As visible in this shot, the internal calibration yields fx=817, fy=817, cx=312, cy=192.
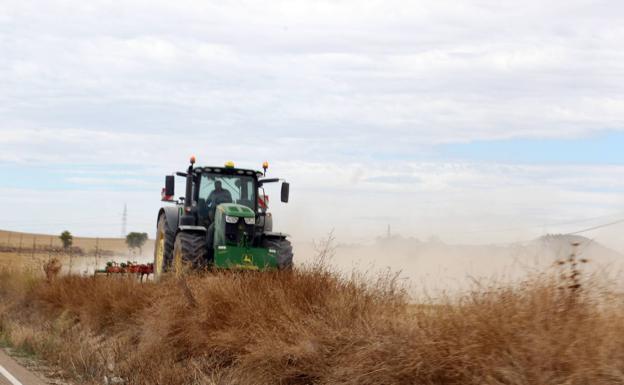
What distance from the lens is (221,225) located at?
16.7 m

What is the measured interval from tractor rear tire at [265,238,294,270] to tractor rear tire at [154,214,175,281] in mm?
2290

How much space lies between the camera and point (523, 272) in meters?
7.76

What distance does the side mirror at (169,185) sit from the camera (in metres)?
17.2

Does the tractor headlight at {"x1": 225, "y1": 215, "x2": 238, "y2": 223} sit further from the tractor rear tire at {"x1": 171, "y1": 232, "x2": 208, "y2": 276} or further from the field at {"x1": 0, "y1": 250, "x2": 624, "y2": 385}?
the field at {"x1": 0, "y1": 250, "x2": 624, "y2": 385}

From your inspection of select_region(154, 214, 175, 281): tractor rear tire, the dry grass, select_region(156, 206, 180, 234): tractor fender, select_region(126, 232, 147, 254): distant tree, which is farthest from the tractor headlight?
select_region(126, 232, 147, 254): distant tree

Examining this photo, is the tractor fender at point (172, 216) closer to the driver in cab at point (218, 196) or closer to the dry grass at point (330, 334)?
the driver in cab at point (218, 196)

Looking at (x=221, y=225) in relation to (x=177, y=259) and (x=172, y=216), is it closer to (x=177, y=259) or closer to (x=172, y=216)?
(x=177, y=259)

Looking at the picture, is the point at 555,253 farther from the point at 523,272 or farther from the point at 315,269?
the point at 315,269

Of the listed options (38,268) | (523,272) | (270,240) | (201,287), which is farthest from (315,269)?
(38,268)

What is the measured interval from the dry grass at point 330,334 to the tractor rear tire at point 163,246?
2.21 metres

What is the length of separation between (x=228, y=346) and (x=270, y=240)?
7281 mm

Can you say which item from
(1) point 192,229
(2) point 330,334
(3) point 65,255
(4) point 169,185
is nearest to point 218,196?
(4) point 169,185

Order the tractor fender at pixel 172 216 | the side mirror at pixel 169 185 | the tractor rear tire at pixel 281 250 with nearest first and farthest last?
the tractor rear tire at pixel 281 250, the side mirror at pixel 169 185, the tractor fender at pixel 172 216

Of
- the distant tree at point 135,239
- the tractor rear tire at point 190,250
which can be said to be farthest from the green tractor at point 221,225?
the distant tree at point 135,239
